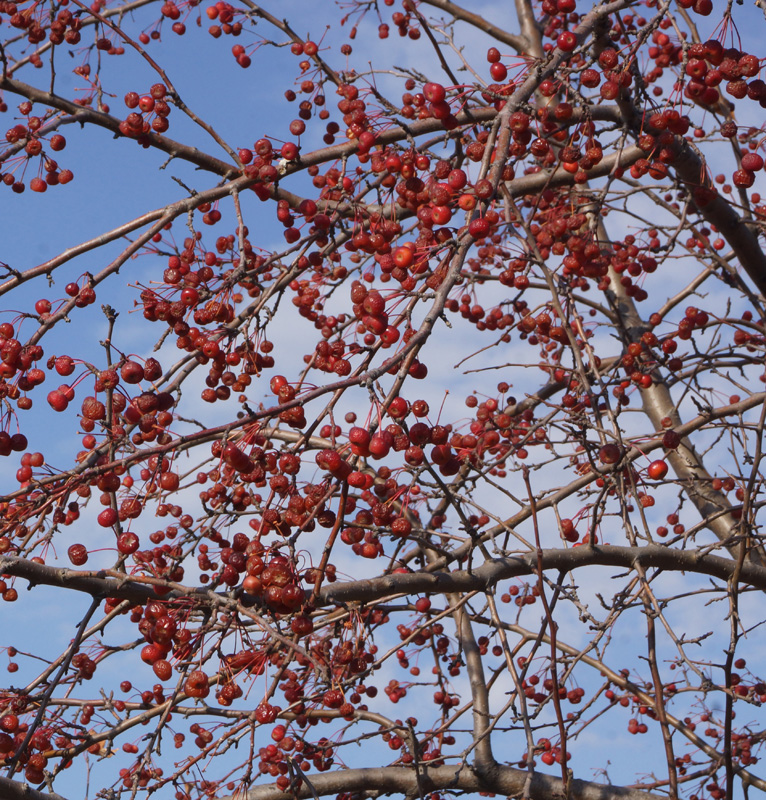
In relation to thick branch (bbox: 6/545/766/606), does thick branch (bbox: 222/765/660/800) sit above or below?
below

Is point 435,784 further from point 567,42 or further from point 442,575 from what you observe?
point 567,42

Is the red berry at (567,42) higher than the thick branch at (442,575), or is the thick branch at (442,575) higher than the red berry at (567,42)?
the red berry at (567,42)

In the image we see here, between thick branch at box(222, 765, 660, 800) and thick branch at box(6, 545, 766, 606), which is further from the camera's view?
thick branch at box(222, 765, 660, 800)

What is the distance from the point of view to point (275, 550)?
8.38 ft

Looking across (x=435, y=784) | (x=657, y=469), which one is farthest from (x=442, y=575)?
(x=435, y=784)

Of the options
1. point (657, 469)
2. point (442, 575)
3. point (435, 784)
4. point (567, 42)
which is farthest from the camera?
point (435, 784)

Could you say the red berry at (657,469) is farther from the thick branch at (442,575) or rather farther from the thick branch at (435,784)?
the thick branch at (435,784)

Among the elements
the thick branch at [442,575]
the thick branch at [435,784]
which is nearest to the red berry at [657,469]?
the thick branch at [442,575]

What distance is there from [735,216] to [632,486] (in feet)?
10.1

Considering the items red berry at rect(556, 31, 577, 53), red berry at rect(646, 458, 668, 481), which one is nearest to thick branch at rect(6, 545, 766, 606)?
red berry at rect(646, 458, 668, 481)

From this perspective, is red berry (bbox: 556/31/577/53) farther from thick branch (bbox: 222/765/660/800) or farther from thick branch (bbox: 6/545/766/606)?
thick branch (bbox: 222/765/660/800)

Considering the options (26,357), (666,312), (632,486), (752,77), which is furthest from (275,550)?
(666,312)

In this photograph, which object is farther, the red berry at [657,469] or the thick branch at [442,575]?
the red berry at [657,469]

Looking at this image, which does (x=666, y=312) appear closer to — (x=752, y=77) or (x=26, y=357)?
(x=752, y=77)
